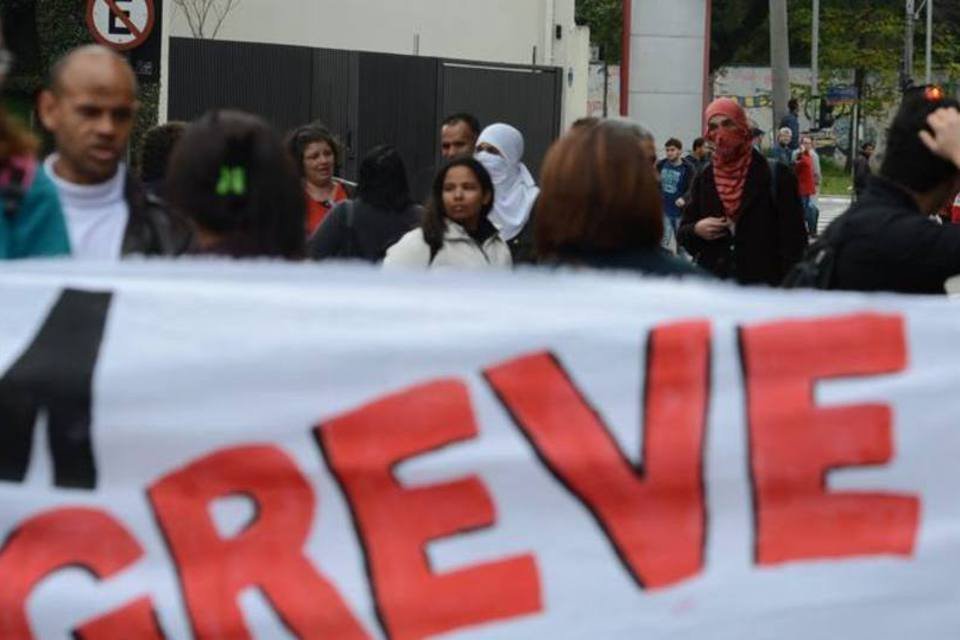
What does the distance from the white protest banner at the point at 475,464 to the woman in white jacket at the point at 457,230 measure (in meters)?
3.31

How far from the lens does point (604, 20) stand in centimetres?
6328

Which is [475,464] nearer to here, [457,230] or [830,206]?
[457,230]

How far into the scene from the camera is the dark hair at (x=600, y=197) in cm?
459

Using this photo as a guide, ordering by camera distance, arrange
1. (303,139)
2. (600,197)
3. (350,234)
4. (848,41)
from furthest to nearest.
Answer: (848,41)
(303,139)
(350,234)
(600,197)

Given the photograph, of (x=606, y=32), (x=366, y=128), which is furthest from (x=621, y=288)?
(x=606, y=32)

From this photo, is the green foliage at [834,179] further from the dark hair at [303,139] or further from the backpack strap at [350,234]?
the backpack strap at [350,234]

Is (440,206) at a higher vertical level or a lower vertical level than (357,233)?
higher

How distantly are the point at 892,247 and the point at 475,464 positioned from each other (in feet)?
4.21

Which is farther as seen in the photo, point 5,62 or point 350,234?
point 350,234

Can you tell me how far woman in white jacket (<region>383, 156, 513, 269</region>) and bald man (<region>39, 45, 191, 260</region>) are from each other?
2.69 m

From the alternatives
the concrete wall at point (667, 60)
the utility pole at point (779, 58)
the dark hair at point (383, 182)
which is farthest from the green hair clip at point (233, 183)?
the utility pole at point (779, 58)

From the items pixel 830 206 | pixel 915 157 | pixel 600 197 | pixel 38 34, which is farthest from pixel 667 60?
pixel 830 206

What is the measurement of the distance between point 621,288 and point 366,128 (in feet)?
55.3

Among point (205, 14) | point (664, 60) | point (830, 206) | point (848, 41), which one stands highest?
point (848, 41)
